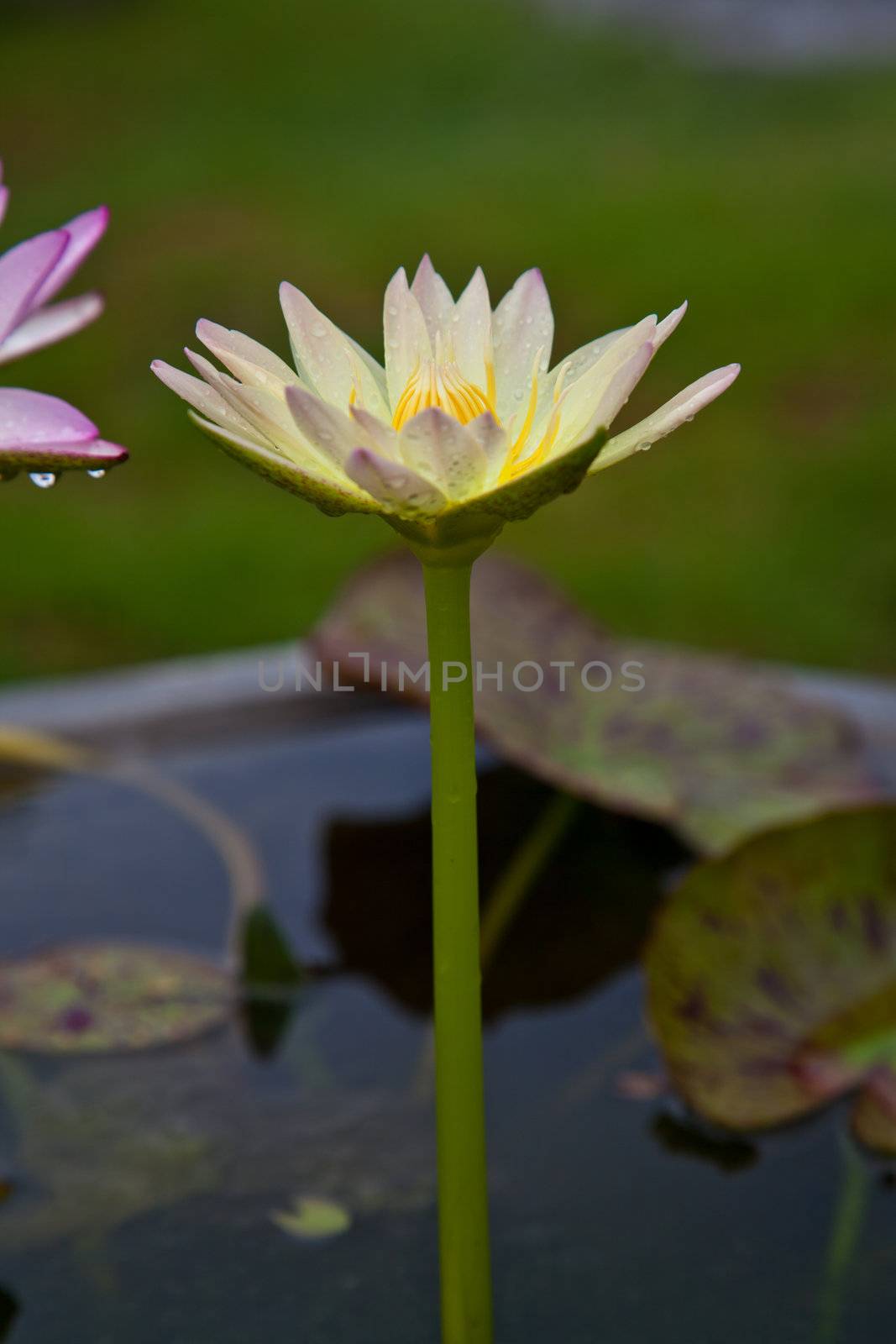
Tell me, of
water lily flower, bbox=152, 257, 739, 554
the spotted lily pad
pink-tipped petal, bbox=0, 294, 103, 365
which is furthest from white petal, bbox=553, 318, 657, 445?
the spotted lily pad

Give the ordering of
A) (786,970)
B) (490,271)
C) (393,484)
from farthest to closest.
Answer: (490,271) → (786,970) → (393,484)

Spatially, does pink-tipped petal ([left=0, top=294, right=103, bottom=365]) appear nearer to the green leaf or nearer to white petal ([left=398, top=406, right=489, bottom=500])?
white petal ([left=398, top=406, right=489, bottom=500])

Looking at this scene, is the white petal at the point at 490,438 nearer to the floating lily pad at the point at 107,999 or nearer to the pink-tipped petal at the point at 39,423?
the pink-tipped petal at the point at 39,423

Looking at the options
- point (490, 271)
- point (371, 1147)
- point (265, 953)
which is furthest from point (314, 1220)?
point (490, 271)

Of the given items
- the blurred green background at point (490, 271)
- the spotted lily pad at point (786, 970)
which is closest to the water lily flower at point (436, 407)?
the spotted lily pad at point (786, 970)

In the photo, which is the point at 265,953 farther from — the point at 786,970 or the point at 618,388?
the point at 618,388
